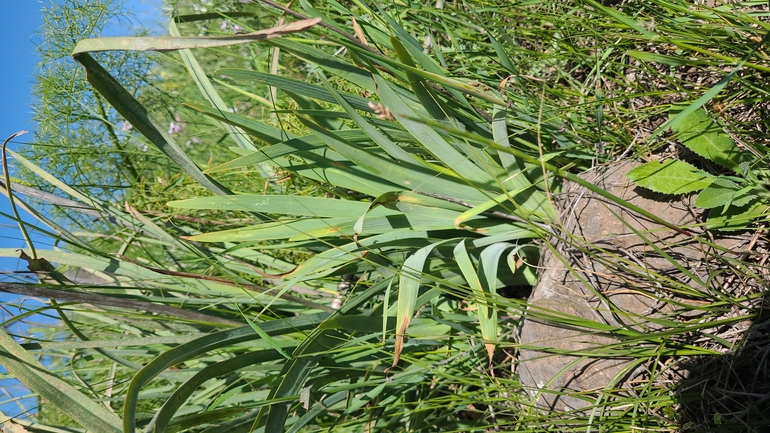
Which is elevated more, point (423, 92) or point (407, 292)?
point (423, 92)

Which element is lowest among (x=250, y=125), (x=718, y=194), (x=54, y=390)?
(x=718, y=194)

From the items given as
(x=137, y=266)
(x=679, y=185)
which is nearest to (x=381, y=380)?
(x=137, y=266)

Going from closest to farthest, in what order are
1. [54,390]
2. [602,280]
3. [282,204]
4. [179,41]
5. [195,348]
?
1. [179,41]
2. [54,390]
3. [195,348]
4. [602,280]
5. [282,204]

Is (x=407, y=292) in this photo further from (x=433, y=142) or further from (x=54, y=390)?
(x=54, y=390)

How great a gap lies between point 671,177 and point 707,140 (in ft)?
0.28

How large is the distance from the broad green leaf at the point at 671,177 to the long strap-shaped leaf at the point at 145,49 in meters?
0.71

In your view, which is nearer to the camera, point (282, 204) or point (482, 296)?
point (482, 296)

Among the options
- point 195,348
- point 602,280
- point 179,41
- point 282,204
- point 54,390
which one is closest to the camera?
point 179,41

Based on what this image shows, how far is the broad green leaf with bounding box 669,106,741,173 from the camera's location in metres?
0.96

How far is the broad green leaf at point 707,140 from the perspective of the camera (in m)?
0.96

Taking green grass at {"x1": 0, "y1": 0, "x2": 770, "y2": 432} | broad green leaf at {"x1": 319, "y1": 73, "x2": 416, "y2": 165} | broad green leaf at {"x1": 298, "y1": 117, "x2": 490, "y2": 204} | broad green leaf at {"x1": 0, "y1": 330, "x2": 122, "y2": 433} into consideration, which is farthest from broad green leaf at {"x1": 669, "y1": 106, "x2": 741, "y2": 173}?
broad green leaf at {"x1": 0, "y1": 330, "x2": 122, "y2": 433}

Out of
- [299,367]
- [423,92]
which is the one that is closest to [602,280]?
[423,92]

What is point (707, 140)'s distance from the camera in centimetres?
98

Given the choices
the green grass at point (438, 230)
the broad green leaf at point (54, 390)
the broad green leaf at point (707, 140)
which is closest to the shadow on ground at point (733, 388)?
the green grass at point (438, 230)
